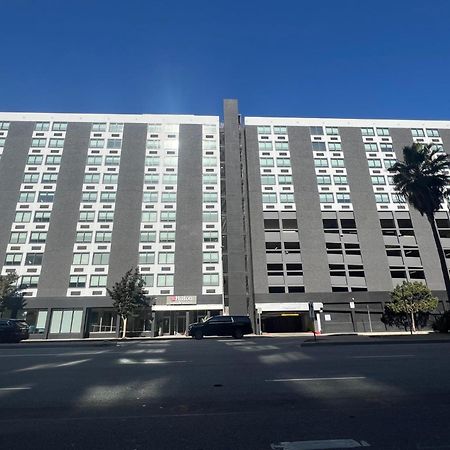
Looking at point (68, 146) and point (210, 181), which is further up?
point (68, 146)

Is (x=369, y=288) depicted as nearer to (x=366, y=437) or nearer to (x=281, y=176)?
(x=281, y=176)

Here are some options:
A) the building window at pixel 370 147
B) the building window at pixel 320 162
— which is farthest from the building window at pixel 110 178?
the building window at pixel 370 147

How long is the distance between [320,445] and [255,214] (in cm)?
4391

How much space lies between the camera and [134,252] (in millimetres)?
42625

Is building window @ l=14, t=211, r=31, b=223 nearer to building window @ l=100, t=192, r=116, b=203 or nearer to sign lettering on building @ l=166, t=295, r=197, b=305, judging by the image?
building window @ l=100, t=192, r=116, b=203

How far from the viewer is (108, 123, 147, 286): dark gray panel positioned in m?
42.0

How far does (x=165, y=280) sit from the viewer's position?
41.2 metres

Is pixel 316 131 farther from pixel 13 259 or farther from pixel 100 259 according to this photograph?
pixel 13 259

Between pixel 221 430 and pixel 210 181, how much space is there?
149 feet

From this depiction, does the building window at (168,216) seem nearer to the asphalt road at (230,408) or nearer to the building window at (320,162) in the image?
the building window at (320,162)

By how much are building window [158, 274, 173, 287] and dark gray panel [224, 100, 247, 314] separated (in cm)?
766

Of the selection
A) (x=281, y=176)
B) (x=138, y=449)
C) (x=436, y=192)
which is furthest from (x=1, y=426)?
(x=281, y=176)

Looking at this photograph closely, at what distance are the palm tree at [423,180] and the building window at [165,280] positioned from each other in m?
27.4

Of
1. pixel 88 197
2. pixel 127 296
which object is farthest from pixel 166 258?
pixel 88 197
